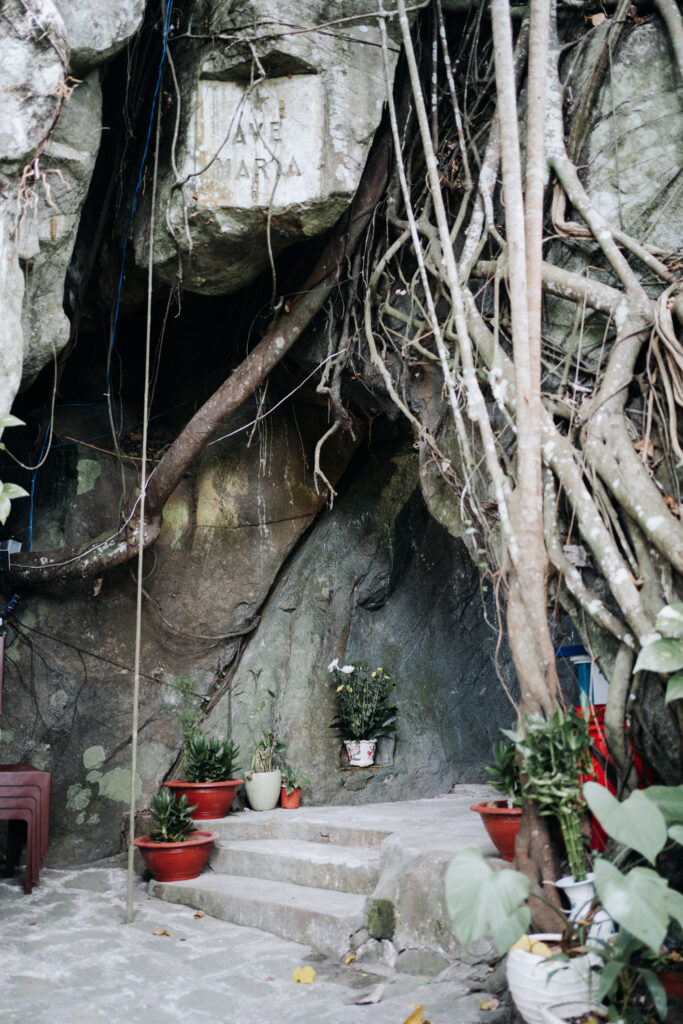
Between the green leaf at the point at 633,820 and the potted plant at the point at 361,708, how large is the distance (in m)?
3.23

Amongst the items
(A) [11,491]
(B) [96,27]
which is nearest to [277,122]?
(B) [96,27]

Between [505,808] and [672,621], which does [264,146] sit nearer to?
[672,621]

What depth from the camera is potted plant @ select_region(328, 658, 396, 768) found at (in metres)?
5.06

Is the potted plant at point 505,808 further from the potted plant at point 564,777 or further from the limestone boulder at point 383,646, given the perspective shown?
the limestone boulder at point 383,646

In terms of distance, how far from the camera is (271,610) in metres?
5.56

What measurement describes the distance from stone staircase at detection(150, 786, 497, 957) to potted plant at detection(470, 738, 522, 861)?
21 cm

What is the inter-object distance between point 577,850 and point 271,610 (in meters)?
3.56

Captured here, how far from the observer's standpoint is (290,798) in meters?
4.84

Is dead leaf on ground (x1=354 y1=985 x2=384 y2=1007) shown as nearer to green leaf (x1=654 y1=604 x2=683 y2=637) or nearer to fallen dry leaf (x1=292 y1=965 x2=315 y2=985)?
fallen dry leaf (x1=292 y1=965 x2=315 y2=985)

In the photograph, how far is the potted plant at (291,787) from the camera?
4836 millimetres

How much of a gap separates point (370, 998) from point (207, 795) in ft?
6.95

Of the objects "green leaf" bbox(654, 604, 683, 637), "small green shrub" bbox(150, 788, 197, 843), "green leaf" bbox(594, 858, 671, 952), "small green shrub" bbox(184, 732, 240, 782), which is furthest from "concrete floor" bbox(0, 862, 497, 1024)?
"green leaf" bbox(654, 604, 683, 637)

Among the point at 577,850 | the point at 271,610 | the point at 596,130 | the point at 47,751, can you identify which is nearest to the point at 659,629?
the point at 577,850

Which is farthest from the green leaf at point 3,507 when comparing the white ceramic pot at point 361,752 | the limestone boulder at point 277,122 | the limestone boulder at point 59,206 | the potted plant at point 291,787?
the white ceramic pot at point 361,752
